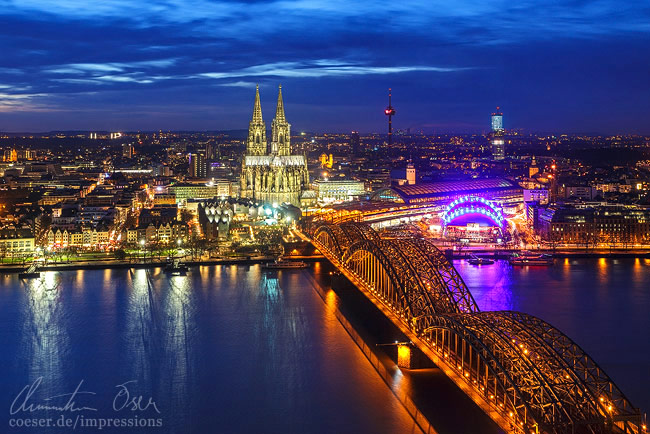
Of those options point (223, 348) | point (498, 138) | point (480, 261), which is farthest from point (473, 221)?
point (498, 138)

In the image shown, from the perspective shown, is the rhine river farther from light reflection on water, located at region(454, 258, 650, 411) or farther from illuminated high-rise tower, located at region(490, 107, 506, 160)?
illuminated high-rise tower, located at region(490, 107, 506, 160)

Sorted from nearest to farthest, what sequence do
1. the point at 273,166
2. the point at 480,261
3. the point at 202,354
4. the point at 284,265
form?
the point at 202,354 < the point at 284,265 < the point at 480,261 < the point at 273,166

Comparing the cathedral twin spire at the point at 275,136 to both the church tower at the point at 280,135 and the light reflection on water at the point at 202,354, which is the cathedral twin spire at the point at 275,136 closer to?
the church tower at the point at 280,135

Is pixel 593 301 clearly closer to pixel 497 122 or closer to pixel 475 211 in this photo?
pixel 475 211

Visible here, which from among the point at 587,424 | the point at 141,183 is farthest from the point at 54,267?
the point at 141,183

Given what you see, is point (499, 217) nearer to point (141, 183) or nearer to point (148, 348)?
point (148, 348)
